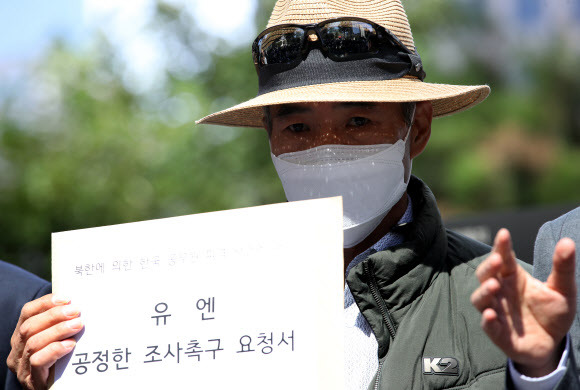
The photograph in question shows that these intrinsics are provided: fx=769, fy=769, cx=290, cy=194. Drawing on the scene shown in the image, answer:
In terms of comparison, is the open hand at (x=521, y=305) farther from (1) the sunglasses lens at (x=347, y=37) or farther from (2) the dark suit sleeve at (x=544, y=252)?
(1) the sunglasses lens at (x=347, y=37)

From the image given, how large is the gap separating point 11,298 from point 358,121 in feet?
4.30

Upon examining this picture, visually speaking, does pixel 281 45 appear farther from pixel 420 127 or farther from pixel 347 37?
pixel 420 127

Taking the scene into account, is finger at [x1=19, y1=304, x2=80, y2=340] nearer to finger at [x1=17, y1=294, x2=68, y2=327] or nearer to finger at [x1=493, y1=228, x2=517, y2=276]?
finger at [x1=17, y1=294, x2=68, y2=327]

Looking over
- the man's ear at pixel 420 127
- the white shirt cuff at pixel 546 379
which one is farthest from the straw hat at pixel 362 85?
the white shirt cuff at pixel 546 379

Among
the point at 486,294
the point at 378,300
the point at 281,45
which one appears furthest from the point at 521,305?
the point at 281,45

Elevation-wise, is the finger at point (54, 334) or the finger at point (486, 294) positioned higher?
the finger at point (486, 294)

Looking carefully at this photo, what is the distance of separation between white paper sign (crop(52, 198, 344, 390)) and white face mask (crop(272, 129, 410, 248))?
0.36 meters

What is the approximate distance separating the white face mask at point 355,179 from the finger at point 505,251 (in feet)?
2.45

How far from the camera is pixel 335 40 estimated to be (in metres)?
2.28

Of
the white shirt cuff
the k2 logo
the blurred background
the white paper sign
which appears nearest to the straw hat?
the white paper sign

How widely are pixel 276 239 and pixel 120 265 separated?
451 millimetres

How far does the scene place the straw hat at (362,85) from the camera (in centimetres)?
221

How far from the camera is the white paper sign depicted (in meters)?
1.86

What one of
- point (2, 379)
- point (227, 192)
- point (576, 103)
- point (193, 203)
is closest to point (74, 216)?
point (193, 203)
